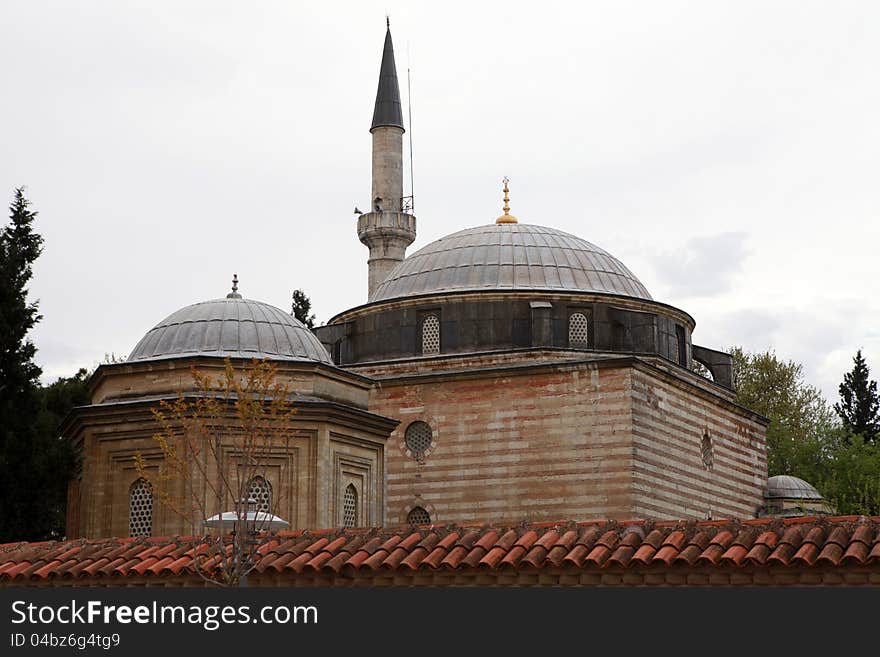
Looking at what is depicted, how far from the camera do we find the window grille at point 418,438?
863 inches

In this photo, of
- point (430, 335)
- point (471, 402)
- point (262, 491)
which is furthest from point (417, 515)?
point (262, 491)

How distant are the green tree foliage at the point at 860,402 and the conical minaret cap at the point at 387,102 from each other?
1558cm

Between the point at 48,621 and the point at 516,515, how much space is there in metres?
13.8

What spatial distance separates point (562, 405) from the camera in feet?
69.3

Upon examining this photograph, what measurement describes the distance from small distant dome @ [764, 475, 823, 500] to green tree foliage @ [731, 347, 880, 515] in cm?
310

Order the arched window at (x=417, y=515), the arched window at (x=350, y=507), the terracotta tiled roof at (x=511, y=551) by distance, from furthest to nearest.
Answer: the arched window at (x=417, y=515)
the arched window at (x=350, y=507)
the terracotta tiled roof at (x=511, y=551)

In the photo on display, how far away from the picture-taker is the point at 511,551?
1006cm

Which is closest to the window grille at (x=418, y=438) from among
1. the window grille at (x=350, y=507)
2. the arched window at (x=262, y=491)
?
the window grille at (x=350, y=507)

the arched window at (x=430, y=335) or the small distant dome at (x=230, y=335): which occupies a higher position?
the arched window at (x=430, y=335)

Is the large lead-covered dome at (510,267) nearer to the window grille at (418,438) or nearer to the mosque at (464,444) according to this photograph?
the mosque at (464,444)

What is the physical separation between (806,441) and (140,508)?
20534mm

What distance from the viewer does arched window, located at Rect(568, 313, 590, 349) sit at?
22.9 meters

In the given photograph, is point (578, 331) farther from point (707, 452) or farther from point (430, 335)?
point (707, 452)

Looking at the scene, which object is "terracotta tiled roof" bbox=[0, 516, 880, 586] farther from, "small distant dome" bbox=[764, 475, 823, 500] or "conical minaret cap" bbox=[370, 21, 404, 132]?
"conical minaret cap" bbox=[370, 21, 404, 132]
